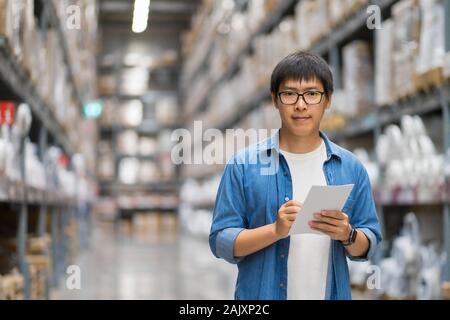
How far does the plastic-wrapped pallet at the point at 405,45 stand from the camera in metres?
3.50

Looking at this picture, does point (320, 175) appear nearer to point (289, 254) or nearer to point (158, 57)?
point (289, 254)

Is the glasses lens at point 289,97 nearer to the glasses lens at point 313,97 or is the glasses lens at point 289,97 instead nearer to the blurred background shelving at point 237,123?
the glasses lens at point 313,97

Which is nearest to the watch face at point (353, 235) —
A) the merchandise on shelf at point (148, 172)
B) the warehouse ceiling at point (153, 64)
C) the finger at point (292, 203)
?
the finger at point (292, 203)

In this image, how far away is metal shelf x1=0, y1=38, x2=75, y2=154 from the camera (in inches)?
110

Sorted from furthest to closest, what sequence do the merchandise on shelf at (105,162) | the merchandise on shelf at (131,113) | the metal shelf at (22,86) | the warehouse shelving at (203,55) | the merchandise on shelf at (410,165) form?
the merchandise on shelf at (105,162) < the merchandise on shelf at (131,113) < the warehouse shelving at (203,55) < the merchandise on shelf at (410,165) < the metal shelf at (22,86)

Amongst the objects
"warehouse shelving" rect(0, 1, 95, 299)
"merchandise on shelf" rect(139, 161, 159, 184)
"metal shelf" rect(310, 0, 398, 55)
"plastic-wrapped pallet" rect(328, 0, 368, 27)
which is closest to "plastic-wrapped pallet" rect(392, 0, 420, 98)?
"metal shelf" rect(310, 0, 398, 55)

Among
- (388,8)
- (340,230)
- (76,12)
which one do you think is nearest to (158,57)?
(388,8)

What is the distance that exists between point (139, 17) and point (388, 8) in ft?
8.45

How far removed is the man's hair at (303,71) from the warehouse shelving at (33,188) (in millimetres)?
1507

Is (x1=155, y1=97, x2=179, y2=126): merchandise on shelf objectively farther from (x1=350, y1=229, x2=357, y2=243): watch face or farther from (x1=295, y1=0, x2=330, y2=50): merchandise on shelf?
(x1=350, y1=229, x2=357, y2=243): watch face

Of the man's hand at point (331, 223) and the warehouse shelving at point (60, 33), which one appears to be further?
the warehouse shelving at point (60, 33)

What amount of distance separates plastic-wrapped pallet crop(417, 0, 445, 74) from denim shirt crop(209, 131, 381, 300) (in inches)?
74.7

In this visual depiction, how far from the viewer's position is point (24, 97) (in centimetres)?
354

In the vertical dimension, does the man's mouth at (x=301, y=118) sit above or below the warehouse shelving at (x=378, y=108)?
below
